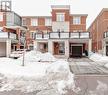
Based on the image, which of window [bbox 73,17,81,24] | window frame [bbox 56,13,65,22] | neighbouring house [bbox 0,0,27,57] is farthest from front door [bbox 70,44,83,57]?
neighbouring house [bbox 0,0,27,57]

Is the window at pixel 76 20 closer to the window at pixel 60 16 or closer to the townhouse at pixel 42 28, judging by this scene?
the townhouse at pixel 42 28

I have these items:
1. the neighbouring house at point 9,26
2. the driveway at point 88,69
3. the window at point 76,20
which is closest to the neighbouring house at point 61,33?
the window at point 76,20

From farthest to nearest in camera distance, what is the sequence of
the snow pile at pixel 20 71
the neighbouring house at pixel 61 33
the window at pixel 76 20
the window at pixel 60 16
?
the window at pixel 76 20, the window at pixel 60 16, the neighbouring house at pixel 61 33, the snow pile at pixel 20 71

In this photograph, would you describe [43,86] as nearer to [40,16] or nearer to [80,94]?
[80,94]

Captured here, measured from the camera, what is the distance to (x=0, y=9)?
44.4m

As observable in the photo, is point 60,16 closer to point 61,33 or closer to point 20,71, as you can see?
point 61,33

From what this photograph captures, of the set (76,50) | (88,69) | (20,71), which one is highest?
(76,50)

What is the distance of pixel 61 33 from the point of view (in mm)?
34500

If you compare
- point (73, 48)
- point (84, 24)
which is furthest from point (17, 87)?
point (84, 24)

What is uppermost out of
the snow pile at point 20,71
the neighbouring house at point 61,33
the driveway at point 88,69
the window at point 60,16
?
the window at point 60,16

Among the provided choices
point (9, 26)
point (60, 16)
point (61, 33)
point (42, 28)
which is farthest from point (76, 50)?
point (9, 26)

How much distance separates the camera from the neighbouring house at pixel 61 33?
113 feet

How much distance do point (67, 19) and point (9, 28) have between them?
39.1 feet

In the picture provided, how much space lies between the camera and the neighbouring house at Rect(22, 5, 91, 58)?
34.3m
